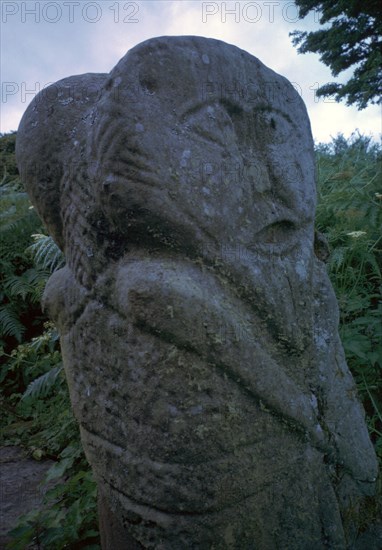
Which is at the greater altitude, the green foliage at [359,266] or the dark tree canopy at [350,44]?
the dark tree canopy at [350,44]

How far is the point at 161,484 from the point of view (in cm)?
138

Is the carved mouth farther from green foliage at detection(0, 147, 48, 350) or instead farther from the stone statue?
green foliage at detection(0, 147, 48, 350)

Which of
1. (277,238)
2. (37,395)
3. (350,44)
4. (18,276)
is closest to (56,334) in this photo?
(37,395)

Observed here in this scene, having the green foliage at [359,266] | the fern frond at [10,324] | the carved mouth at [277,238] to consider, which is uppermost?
the carved mouth at [277,238]

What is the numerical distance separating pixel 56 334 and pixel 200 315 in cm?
286

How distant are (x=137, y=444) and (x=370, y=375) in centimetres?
178

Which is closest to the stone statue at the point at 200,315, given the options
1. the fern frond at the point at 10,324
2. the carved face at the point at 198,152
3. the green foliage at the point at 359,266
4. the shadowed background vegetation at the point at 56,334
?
the carved face at the point at 198,152


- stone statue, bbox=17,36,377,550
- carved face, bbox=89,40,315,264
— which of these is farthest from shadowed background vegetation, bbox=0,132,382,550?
carved face, bbox=89,40,315,264

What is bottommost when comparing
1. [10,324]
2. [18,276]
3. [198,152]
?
[10,324]

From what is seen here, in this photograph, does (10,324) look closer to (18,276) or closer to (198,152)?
(18,276)

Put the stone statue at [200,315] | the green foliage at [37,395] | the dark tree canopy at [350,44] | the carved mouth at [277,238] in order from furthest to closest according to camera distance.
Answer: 1. the dark tree canopy at [350,44]
2. the green foliage at [37,395]
3. the carved mouth at [277,238]
4. the stone statue at [200,315]

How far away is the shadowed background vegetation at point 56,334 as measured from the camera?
7.16 feet

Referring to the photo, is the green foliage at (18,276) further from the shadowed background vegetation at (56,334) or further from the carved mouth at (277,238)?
the carved mouth at (277,238)

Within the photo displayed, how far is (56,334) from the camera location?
4020 mm
